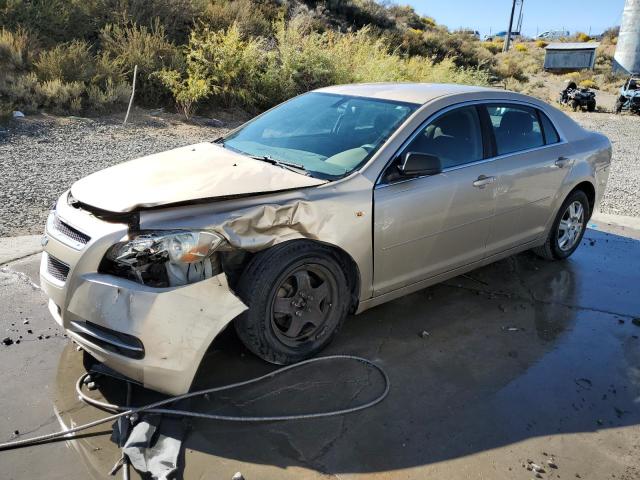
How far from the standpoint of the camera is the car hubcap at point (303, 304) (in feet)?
11.3

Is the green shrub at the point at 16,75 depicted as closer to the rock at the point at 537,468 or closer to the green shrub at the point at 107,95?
the green shrub at the point at 107,95

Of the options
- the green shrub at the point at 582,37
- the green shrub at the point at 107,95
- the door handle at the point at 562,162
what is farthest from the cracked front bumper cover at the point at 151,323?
the green shrub at the point at 582,37

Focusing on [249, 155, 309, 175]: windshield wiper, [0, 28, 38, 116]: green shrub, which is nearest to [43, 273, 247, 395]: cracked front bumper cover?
[249, 155, 309, 175]: windshield wiper

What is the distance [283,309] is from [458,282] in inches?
88.1

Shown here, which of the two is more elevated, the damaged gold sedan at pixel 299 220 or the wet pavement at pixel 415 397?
the damaged gold sedan at pixel 299 220

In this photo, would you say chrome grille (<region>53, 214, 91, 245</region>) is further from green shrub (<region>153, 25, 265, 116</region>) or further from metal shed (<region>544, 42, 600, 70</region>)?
metal shed (<region>544, 42, 600, 70</region>)

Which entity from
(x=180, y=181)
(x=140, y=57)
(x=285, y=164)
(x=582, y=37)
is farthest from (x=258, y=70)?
(x=582, y=37)

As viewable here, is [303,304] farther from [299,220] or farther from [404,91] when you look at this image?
[404,91]

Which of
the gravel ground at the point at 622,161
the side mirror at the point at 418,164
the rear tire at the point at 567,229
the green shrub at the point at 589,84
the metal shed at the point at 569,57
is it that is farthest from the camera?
the metal shed at the point at 569,57

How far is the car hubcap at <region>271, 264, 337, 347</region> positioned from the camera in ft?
11.3

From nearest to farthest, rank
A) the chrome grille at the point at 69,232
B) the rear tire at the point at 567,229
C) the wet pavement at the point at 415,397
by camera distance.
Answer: the wet pavement at the point at 415,397 < the chrome grille at the point at 69,232 < the rear tire at the point at 567,229

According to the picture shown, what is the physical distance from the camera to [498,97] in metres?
4.70

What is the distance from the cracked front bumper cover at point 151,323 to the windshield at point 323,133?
1225 millimetres

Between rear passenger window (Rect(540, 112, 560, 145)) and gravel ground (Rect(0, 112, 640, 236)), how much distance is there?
3279mm
